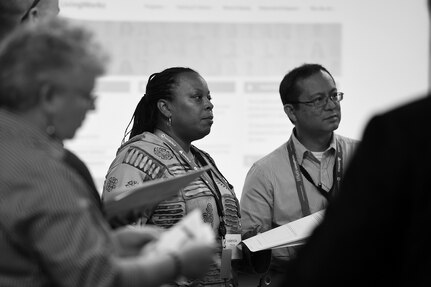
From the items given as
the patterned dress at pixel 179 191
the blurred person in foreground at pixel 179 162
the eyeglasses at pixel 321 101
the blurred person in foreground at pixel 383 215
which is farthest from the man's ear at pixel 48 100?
the eyeglasses at pixel 321 101

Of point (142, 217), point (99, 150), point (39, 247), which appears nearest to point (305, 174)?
point (142, 217)

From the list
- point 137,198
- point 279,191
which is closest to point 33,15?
point 137,198

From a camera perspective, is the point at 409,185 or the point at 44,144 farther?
the point at 44,144

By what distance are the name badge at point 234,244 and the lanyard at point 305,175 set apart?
41 cm

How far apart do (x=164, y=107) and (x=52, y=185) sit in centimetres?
245

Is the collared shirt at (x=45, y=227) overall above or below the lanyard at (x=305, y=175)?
above

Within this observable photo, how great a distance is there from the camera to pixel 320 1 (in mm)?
5543

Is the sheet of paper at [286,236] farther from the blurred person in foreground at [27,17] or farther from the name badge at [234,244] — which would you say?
the blurred person in foreground at [27,17]

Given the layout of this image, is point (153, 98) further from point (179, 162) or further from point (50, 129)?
point (50, 129)

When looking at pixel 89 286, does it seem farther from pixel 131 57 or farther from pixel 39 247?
pixel 131 57

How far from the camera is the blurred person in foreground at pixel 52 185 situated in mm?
1490

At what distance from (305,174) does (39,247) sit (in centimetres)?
266

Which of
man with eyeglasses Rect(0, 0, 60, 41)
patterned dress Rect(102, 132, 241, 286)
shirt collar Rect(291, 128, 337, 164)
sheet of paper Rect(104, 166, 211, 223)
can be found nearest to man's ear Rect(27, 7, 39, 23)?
man with eyeglasses Rect(0, 0, 60, 41)

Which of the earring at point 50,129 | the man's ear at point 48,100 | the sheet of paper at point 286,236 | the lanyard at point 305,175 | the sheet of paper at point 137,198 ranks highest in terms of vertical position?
the man's ear at point 48,100
